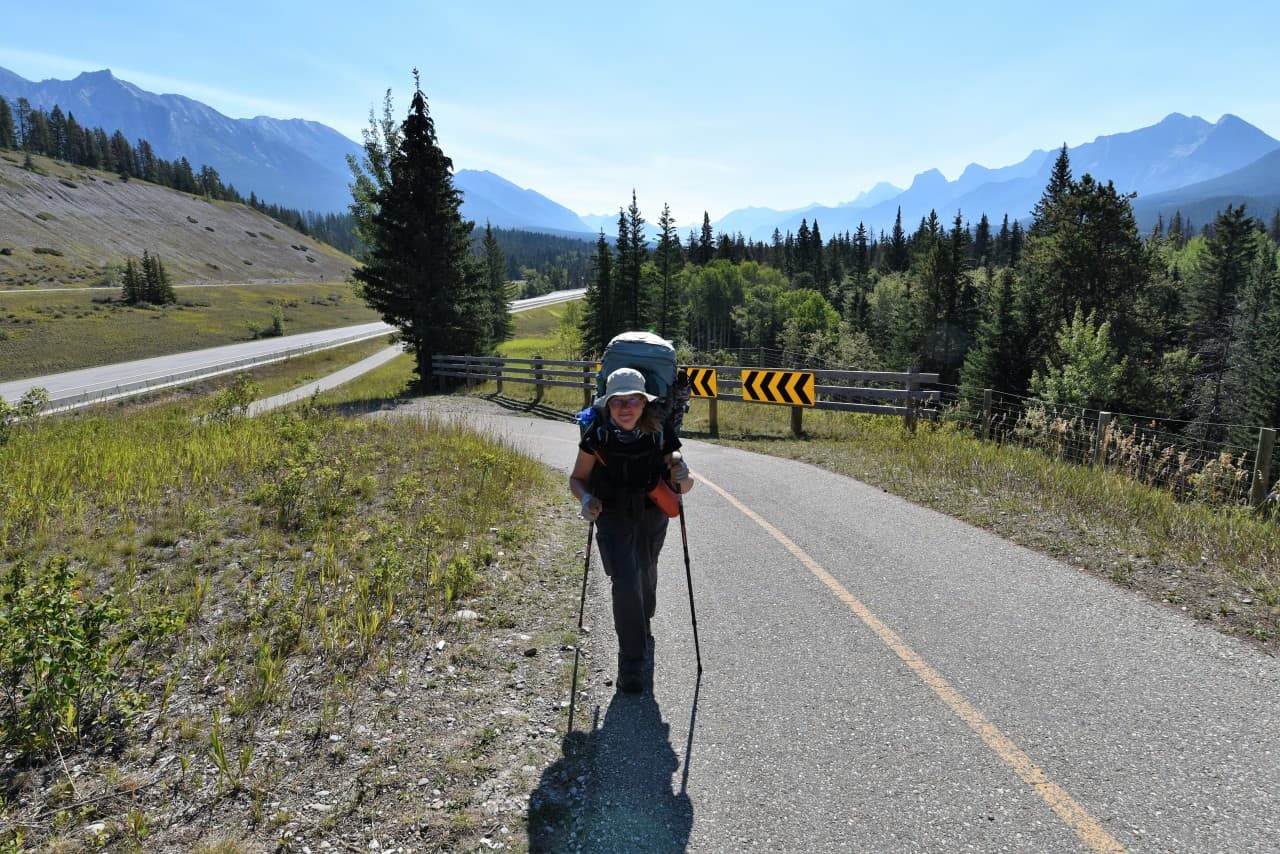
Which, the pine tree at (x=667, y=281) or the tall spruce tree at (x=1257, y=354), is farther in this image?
the pine tree at (x=667, y=281)

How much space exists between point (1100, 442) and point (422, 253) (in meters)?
21.8

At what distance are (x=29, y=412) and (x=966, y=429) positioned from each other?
56.1 feet

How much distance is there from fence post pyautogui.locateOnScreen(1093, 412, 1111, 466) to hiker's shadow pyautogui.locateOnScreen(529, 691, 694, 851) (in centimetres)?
894

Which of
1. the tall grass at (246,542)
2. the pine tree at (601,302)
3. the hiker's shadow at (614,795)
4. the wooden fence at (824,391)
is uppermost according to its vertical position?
the pine tree at (601,302)

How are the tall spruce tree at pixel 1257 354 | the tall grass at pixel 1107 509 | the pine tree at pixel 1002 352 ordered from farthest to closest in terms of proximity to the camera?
the pine tree at pixel 1002 352, the tall spruce tree at pixel 1257 354, the tall grass at pixel 1107 509

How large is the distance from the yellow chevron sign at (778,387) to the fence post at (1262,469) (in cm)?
758

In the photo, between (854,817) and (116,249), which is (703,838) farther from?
(116,249)

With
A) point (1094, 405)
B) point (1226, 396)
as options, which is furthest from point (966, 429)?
point (1226, 396)

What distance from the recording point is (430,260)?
77.8 ft

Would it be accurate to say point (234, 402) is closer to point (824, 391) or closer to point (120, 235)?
point (824, 391)

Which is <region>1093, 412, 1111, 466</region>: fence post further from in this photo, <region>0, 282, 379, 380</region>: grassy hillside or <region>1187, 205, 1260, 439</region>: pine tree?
<region>1187, 205, 1260, 439</region>: pine tree

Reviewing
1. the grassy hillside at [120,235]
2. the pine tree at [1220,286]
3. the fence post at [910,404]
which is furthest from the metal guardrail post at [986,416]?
the grassy hillside at [120,235]

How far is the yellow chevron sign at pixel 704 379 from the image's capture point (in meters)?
15.5

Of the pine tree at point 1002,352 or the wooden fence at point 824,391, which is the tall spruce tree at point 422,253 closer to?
the wooden fence at point 824,391
